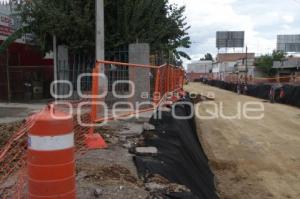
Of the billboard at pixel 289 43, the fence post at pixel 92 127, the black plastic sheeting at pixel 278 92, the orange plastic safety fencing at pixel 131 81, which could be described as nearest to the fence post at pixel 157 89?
the orange plastic safety fencing at pixel 131 81

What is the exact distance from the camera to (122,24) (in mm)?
19922

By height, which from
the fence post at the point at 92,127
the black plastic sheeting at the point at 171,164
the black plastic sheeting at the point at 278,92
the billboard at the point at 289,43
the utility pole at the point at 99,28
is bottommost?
the black plastic sheeting at the point at 278,92

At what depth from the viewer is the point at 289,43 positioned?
405ft

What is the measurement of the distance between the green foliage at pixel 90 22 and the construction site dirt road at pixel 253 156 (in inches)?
179

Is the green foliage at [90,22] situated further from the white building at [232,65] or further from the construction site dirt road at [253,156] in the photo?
the white building at [232,65]

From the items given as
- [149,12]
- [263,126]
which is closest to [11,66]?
[149,12]

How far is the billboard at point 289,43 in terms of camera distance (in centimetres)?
12188

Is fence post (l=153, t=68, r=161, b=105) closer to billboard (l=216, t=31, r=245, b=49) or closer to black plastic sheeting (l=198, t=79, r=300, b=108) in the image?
black plastic sheeting (l=198, t=79, r=300, b=108)

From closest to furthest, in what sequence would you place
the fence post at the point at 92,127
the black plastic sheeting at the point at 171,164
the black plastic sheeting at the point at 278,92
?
the black plastic sheeting at the point at 171,164 < the fence post at the point at 92,127 < the black plastic sheeting at the point at 278,92

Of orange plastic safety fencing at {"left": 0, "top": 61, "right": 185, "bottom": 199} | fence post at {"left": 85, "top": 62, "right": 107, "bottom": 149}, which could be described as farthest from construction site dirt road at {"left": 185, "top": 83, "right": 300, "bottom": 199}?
fence post at {"left": 85, "top": 62, "right": 107, "bottom": 149}

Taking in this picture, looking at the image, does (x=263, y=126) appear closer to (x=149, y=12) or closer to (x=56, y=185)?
(x=149, y=12)

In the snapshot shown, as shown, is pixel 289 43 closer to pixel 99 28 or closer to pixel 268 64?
pixel 268 64

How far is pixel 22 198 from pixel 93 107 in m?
3.35

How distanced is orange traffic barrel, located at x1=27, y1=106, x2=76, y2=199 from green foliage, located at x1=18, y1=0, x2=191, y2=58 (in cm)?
1500
